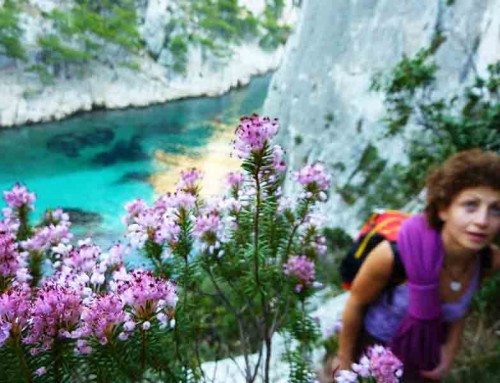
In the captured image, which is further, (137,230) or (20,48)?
(20,48)

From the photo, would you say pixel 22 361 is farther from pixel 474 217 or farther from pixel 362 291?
pixel 474 217

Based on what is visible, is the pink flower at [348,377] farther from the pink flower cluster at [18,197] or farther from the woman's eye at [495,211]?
the pink flower cluster at [18,197]

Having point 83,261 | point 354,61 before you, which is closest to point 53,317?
point 83,261

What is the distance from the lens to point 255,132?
4.75ft

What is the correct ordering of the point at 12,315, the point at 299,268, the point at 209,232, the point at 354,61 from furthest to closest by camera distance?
1. the point at 354,61
2. the point at 299,268
3. the point at 209,232
4. the point at 12,315

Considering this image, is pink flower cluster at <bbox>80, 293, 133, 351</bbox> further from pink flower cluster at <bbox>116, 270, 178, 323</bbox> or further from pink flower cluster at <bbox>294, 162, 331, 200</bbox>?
pink flower cluster at <bbox>294, 162, 331, 200</bbox>

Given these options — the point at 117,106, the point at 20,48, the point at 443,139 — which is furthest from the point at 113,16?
the point at 443,139

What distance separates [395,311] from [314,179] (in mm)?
611

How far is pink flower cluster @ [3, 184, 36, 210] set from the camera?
2.36 metres

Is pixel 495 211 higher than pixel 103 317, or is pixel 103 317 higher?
pixel 495 211

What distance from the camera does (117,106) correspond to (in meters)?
30.5

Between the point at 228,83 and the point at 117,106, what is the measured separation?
40.4 ft

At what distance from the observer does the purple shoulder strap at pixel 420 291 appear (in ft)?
5.54

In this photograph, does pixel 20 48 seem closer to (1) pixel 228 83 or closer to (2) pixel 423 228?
(1) pixel 228 83
